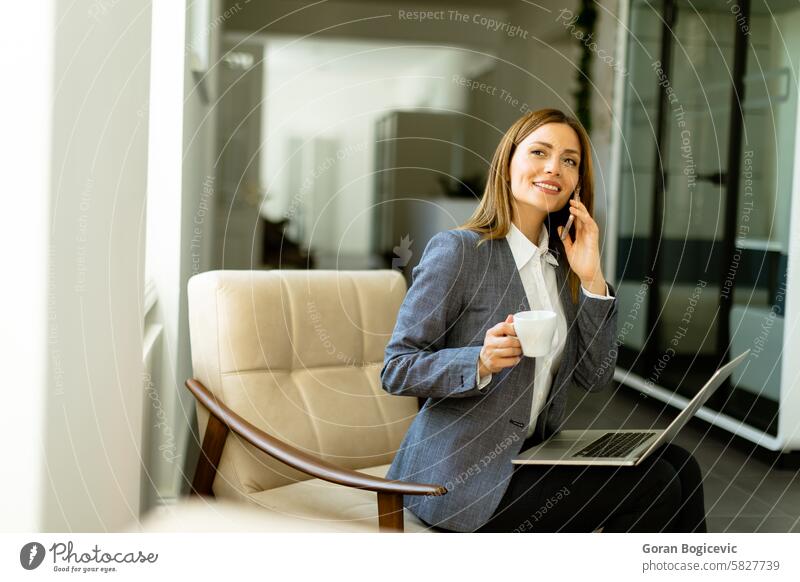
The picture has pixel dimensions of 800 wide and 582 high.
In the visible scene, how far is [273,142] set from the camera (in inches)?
201

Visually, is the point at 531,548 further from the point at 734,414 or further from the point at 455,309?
the point at 734,414

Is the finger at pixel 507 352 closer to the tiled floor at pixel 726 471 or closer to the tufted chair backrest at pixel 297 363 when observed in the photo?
the tufted chair backrest at pixel 297 363

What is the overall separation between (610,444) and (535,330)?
1.41 ft

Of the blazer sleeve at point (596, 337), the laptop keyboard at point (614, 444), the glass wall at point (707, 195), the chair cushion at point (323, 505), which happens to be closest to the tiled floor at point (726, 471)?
the glass wall at point (707, 195)

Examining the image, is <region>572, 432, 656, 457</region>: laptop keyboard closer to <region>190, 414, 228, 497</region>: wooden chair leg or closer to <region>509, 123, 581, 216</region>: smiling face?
<region>509, 123, 581, 216</region>: smiling face

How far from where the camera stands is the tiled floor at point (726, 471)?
8.61 feet

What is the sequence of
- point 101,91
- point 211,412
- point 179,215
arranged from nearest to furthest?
point 101,91 → point 211,412 → point 179,215

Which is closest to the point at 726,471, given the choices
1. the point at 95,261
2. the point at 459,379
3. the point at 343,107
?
the point at 459,379

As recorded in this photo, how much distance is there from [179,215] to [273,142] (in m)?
2.78

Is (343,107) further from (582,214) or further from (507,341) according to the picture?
(507,341)

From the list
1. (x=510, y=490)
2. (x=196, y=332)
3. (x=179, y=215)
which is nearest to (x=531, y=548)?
(x=510, y=490)

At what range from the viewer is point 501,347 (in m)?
1.39

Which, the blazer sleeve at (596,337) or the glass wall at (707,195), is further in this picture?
Answer: the glass wall at (707,195)

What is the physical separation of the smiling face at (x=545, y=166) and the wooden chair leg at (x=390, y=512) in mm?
574
